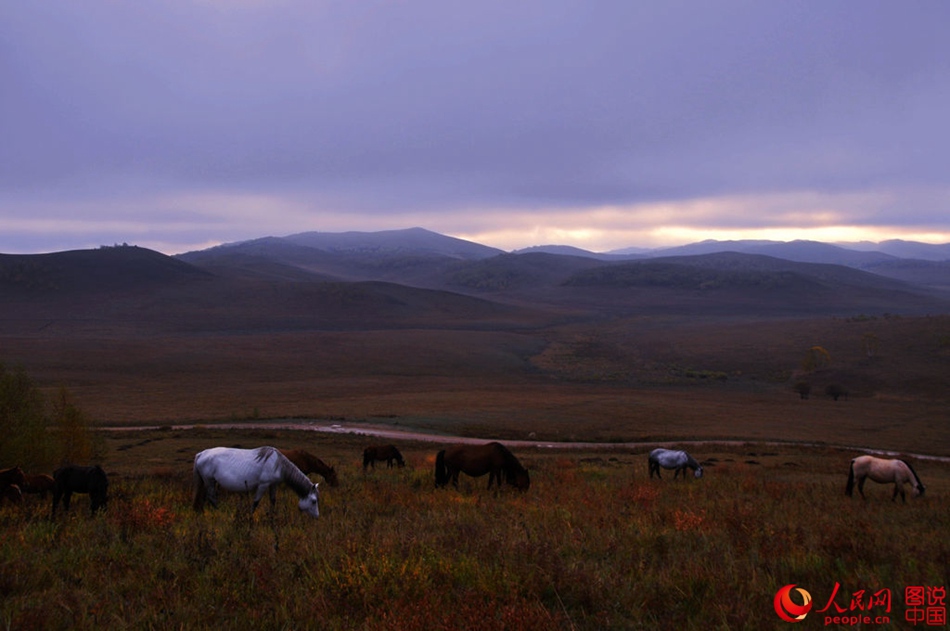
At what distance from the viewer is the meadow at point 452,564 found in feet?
16.7

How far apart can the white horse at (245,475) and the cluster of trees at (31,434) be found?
15.2m

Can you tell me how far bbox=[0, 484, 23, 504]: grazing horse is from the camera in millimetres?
10805

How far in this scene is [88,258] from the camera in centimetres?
19362

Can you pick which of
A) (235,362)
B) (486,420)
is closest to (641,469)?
(486,420)

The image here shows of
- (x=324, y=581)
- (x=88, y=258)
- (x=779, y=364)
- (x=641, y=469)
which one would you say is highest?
(x=88, y=258)

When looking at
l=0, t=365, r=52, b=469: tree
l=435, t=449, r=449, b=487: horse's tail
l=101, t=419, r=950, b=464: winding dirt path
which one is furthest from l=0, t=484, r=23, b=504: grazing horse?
l=101, t=419, r=950, b=464: winding dirt path

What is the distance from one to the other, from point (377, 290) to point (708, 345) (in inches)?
4088

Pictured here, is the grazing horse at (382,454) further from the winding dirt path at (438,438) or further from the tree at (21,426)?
the tree at (21,426)

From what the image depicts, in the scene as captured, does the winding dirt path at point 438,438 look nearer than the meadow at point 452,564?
No

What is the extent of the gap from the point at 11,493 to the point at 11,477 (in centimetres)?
Result: 49

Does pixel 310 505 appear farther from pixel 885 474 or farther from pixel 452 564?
pixel 885 474

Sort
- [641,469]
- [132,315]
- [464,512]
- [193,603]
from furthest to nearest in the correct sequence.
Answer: [132,315], [641,469], [464,512], [193,603]

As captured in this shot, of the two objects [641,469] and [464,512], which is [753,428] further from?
[464,512]

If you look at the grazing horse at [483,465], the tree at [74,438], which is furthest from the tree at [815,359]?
the tree at [74,438]
